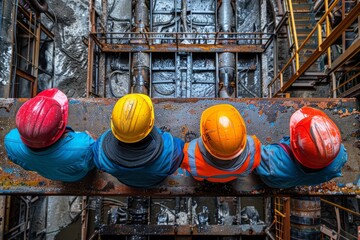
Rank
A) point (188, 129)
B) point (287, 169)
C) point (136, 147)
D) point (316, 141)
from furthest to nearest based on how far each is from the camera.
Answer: point (188, 129) < point (287, 169) < point (136, 147) < point (316, 141)

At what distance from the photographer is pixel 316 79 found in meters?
5.60

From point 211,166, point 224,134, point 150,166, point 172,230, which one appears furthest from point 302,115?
point 172,230

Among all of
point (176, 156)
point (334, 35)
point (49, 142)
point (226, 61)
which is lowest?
point (176, 156)

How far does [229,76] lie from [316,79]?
8.32 ft

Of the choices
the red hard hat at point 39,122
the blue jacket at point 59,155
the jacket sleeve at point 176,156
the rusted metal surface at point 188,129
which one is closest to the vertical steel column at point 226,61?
the rusted metal surface at point 188,129

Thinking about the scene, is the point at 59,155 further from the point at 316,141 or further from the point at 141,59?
the point at 141,59

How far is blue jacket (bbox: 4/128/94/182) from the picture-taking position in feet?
6.51

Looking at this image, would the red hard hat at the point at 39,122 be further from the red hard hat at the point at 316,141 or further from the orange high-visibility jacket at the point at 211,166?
the red hard hat at the point at 316,141

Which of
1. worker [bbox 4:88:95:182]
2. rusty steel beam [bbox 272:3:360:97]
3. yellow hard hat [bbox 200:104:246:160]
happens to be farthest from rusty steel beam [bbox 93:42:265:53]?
yellow hard hat [bbox 200:104:246:160]

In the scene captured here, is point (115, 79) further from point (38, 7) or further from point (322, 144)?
point (322, 144)

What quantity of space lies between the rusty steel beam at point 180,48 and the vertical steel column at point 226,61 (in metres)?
0.23

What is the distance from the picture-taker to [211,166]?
6.47 feet

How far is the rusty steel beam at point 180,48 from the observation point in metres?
7.59

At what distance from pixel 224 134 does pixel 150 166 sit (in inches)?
26.3
